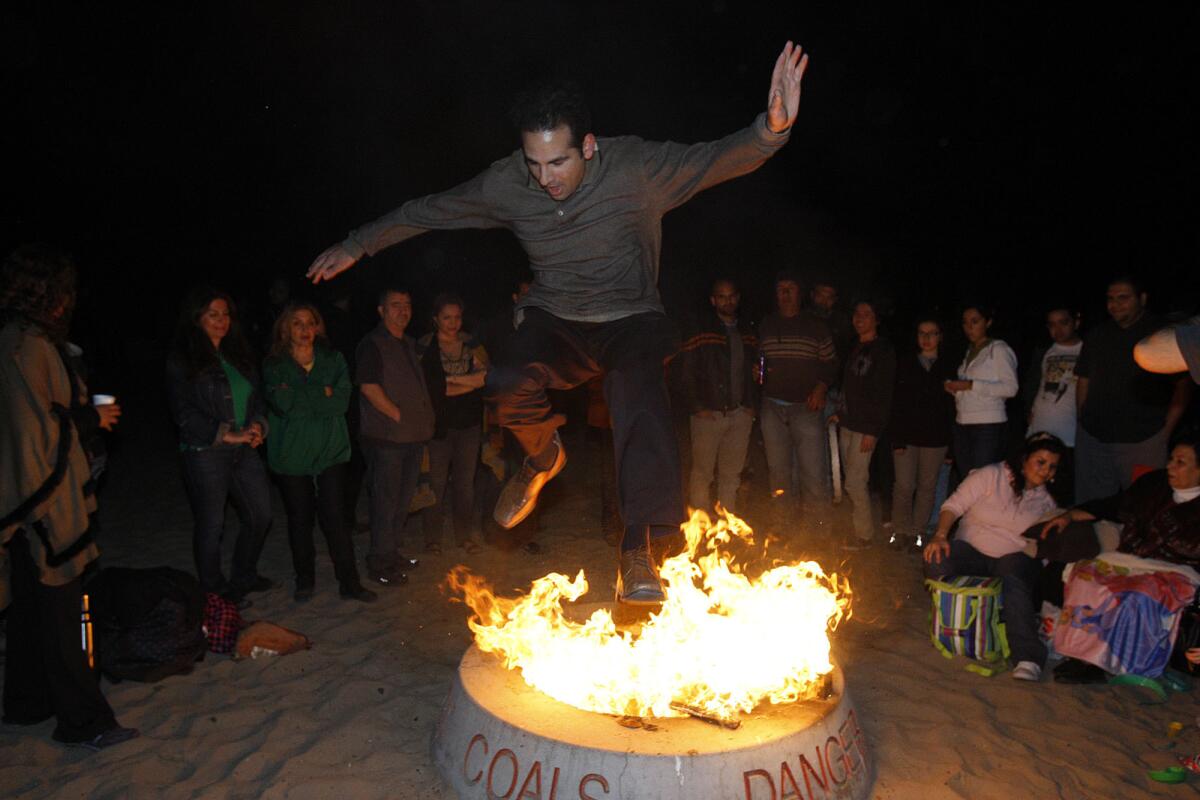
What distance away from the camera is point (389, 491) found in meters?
6.29

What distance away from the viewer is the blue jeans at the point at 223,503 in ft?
17.9

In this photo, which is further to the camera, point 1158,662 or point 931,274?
point 931,274

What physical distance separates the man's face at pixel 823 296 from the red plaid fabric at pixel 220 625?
557cm

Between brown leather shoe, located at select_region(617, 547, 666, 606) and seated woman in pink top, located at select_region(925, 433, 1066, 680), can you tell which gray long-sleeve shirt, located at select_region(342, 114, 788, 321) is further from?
seated woman in pink top, located at select_region(925, 433, 1066, 680)

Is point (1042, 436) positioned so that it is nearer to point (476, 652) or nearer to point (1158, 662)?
point (1158, 662)

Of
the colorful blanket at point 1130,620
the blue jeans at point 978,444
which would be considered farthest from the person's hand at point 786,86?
the blue jeans at point 978,444

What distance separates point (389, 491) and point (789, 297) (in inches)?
147

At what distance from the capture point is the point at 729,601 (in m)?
4.27

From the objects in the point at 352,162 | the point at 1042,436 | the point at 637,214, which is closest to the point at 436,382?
the point at 637,214

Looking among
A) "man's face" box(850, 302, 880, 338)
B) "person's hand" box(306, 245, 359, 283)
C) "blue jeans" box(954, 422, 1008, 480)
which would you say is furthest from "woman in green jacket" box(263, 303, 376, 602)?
"blue jeans" box(954, 422, 1008, 480)

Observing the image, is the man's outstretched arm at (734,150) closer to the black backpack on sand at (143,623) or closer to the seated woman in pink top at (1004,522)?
the seated woman in pink top at (1004,522)

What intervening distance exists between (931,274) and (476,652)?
1488 centimetres

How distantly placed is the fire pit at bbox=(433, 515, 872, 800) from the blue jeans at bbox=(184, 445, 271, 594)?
2.28 m

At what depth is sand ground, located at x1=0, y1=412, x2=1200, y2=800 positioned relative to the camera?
374 cm
